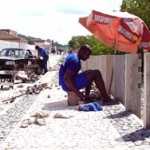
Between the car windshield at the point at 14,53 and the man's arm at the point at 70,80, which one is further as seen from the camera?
the car windshield at the point at 14,53

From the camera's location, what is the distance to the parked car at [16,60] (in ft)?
76.6

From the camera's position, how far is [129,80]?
9.95 meters

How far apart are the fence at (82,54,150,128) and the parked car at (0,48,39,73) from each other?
32.5 ft

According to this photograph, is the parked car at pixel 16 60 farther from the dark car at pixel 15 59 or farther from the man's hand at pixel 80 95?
the man's hand at pixel 80 95

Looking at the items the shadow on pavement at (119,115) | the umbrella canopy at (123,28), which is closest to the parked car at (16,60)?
the umbrella canopy at (123,28)

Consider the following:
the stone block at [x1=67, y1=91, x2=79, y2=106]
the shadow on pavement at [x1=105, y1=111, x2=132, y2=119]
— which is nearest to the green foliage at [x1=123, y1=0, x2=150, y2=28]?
the stone block at [x1=67, y1=91, x2=79, y2=106]

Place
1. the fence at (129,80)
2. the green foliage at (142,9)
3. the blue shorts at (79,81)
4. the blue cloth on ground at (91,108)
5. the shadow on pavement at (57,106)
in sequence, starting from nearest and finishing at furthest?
the fence at (129,80) < the blue cloth on ground at (91,108) < the shadow on pavement at (57,106) < the blue shorts at (79,81) < the green foliage at (142,9)

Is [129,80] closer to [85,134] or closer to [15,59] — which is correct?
[85,134]

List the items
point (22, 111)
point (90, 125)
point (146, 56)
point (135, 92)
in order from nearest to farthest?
point (146, 56), point (90, 125), point (135, 92), point (22, 111)

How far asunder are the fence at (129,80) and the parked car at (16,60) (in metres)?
9.90

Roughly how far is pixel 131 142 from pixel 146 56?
1566 millimetres

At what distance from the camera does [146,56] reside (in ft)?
25.8

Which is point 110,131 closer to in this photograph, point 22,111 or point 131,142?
point 131,142

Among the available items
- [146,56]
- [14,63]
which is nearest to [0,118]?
[146,56]
